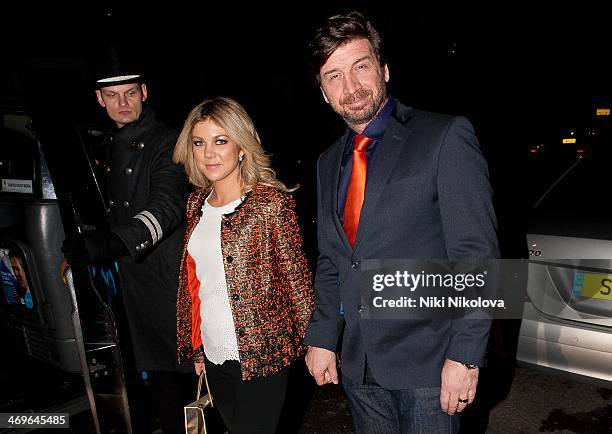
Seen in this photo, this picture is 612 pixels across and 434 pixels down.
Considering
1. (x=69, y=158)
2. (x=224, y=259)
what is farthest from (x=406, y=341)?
(x=69, y=158)

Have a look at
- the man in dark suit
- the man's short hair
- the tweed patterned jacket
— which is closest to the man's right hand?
the man in dark suit

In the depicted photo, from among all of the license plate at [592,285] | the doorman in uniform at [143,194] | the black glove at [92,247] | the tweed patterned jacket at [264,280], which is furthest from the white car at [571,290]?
the black glove at [92,247]

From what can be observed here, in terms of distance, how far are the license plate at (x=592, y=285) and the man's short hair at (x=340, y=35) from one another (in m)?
1.80

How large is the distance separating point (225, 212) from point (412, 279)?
101cm

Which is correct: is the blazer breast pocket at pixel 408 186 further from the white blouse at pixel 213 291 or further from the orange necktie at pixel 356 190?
the white blouse at pixel 213 291

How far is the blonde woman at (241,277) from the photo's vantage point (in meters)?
2.26

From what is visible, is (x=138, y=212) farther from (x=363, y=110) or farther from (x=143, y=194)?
(x=363, y=110)

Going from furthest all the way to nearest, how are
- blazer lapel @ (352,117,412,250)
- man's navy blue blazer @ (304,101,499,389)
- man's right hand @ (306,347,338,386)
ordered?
man's right hand @ (306,347,338,386)
blazer lapel @ (352,117,412,250)
man's navy blue blazer @ (304,101,499,389)

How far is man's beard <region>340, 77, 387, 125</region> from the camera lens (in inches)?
75.3

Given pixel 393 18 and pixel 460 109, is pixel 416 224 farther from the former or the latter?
pixel 460 109

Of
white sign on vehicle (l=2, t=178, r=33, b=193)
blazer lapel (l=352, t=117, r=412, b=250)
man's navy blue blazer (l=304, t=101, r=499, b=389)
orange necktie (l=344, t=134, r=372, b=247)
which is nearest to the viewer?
man's navy blue blazer (l=304, t=101, r=499, b=389)

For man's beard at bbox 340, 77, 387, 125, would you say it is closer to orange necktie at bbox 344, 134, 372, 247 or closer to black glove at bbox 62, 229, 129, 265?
orange necktie at bbox 344, 134, 372, 247

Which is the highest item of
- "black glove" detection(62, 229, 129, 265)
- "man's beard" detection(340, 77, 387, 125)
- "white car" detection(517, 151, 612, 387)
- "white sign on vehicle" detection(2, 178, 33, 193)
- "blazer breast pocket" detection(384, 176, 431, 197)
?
"man's beard" detection(340, 77, 387, 125)

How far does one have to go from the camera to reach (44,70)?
2127 mm
